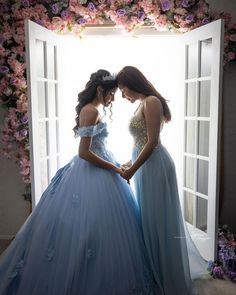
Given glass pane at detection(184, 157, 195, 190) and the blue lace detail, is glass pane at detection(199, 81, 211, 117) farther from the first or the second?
the blue lace detail

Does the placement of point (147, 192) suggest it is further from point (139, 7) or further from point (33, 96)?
point (139, 7)

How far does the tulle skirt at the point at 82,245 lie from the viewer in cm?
173

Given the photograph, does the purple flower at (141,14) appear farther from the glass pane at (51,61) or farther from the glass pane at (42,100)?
the glass pane at (42,100)

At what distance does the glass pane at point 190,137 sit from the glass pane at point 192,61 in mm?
405

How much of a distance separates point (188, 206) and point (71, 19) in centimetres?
191

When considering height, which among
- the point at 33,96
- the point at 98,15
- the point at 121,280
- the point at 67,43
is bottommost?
the point at 121,280

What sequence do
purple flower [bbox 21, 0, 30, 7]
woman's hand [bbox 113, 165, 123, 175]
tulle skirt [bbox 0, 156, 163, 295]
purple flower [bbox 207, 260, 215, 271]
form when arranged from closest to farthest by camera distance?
tulle skirt [bbox 0, 156, 163, 295], woman's hand [bbox 113, 165, 123, 175], purple flower [bbox 207, 260, 215, 271], purple flower [bbox 21, 0, 30, 7]

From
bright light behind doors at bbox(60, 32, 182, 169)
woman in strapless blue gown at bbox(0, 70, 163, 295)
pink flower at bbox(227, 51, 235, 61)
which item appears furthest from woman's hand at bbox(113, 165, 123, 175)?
pink flower at bbox(227, 51, 235, 61)

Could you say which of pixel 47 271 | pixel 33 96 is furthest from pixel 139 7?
pixel 47 271

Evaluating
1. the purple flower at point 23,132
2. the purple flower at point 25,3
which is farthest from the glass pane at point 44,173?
the purple flower at point 25,3

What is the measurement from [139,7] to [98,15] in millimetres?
349

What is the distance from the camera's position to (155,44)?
327 centimetres

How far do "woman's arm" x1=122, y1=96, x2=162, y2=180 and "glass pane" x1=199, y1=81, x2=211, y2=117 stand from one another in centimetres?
60

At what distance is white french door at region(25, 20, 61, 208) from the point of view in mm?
2195
